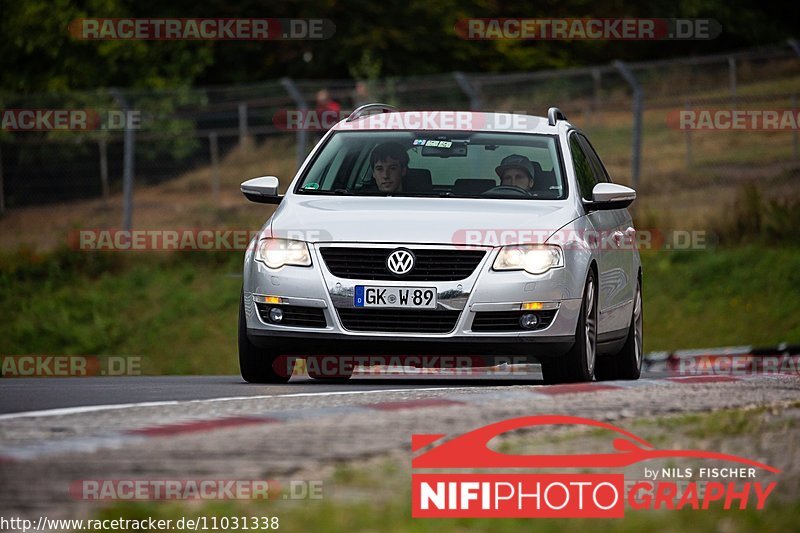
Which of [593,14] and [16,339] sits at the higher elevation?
[593,14]

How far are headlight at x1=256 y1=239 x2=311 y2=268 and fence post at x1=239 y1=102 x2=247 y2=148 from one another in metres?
16.3

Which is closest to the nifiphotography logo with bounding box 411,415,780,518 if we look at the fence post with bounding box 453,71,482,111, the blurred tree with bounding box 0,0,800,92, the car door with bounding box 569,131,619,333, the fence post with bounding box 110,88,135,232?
the car door with bounding box 569,131,619,333

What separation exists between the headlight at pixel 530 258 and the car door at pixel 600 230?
1.73ft

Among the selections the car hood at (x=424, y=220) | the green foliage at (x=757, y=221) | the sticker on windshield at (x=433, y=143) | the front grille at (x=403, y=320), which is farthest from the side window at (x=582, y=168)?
the green foliage at (x=757, y=221)

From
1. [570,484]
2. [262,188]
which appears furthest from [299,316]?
[570,484]

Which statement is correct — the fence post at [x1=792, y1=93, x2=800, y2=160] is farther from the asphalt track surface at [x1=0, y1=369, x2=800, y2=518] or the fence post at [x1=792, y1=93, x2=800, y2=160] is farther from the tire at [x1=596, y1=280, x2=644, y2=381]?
the asphalt track surface at [x1=0, y1=369, x2=800, y2=518]

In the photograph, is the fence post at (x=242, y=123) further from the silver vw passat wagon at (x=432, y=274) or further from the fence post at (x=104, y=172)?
the silver vw passat wagon at (x=432, y=274)

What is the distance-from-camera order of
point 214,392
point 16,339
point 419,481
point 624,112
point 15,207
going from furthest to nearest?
point 624,112 → point 15,207 → point 16,339 → point 214,392 → point 419,481

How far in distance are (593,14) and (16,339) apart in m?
25.1

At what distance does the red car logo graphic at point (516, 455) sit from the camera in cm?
559

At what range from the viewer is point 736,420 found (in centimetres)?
693

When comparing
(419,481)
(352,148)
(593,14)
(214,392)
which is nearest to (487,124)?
(352,148)

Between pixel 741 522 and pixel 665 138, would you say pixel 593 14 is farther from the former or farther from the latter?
pixel 741 522

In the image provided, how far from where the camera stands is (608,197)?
10781 millimetres
